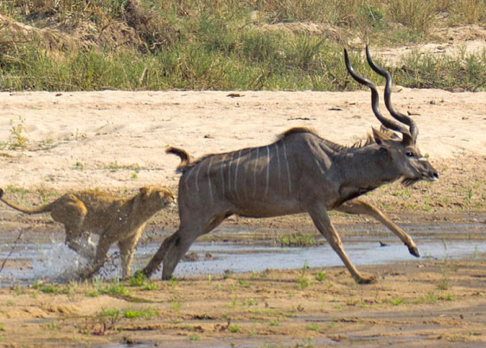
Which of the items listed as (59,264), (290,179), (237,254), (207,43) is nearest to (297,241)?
(237,254)

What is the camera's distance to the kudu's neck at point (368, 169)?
749cm

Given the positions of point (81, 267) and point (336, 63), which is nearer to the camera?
point (81, 267)

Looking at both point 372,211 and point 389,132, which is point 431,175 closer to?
point 389,132

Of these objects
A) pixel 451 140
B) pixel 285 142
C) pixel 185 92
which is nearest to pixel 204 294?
pixel 285 142

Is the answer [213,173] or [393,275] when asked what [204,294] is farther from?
[393,275]

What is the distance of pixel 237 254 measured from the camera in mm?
8492

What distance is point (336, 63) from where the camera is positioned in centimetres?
1627

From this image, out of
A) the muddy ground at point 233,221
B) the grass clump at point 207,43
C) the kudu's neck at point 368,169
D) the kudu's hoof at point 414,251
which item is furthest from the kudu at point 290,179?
the grass clump at point 207,43

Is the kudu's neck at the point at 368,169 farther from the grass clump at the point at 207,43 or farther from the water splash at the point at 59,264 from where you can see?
the grass clump at the point at 207,43

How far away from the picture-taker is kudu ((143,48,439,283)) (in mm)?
7410


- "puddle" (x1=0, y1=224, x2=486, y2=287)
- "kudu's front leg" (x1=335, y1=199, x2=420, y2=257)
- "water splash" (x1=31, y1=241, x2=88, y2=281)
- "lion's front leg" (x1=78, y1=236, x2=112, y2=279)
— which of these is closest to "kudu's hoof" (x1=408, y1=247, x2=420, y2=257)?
"kudu's front leg" (x1=335, y1=199, x2=420, y2=257)

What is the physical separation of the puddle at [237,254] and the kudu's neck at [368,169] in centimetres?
87

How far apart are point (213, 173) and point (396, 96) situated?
25.6ft

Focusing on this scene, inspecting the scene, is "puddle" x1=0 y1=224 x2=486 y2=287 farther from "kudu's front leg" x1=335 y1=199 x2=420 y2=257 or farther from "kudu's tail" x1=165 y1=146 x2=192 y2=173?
"kudu's tail" x1=165 y1=146 x2=192 y2=173
